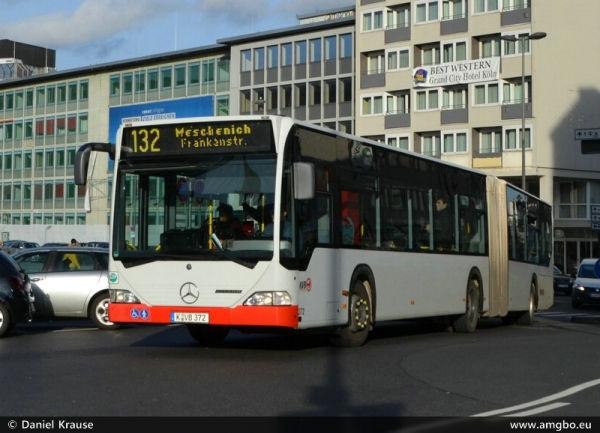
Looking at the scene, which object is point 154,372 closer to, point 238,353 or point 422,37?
point 238,353

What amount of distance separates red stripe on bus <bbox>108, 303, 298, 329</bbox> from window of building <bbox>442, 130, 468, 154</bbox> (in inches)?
2293

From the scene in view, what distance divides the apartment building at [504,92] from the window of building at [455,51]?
2.5 inches

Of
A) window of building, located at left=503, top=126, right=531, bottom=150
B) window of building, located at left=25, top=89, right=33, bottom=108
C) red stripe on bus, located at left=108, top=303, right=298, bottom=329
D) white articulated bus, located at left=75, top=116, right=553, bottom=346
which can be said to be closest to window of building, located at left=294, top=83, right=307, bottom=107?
window of building, located at left=503, top=126, right=531, bottom=150

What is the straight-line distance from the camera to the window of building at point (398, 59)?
74.4m

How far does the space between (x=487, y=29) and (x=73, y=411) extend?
63393 mm

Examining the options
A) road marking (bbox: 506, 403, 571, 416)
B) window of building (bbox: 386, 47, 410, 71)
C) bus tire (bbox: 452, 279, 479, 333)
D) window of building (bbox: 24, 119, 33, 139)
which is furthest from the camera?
window of building (bbox: 24, 119, 33, 139)

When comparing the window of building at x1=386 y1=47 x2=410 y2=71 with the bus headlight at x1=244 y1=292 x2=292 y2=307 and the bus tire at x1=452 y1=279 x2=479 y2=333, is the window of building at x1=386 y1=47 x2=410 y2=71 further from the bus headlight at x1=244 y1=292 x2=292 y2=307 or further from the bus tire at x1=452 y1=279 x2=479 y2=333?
the bus headlight at x1=244 y1=292 x2=292 y2=307

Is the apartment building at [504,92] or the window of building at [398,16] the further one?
the window of building at [398,16]

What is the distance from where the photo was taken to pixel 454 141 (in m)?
71.4

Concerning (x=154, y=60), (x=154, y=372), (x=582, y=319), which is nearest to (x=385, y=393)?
(x=154, y=372)

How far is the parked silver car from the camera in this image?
67.8 ft

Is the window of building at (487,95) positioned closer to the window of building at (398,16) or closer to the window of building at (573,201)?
the window of building at (573,201)

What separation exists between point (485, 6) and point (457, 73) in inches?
177
